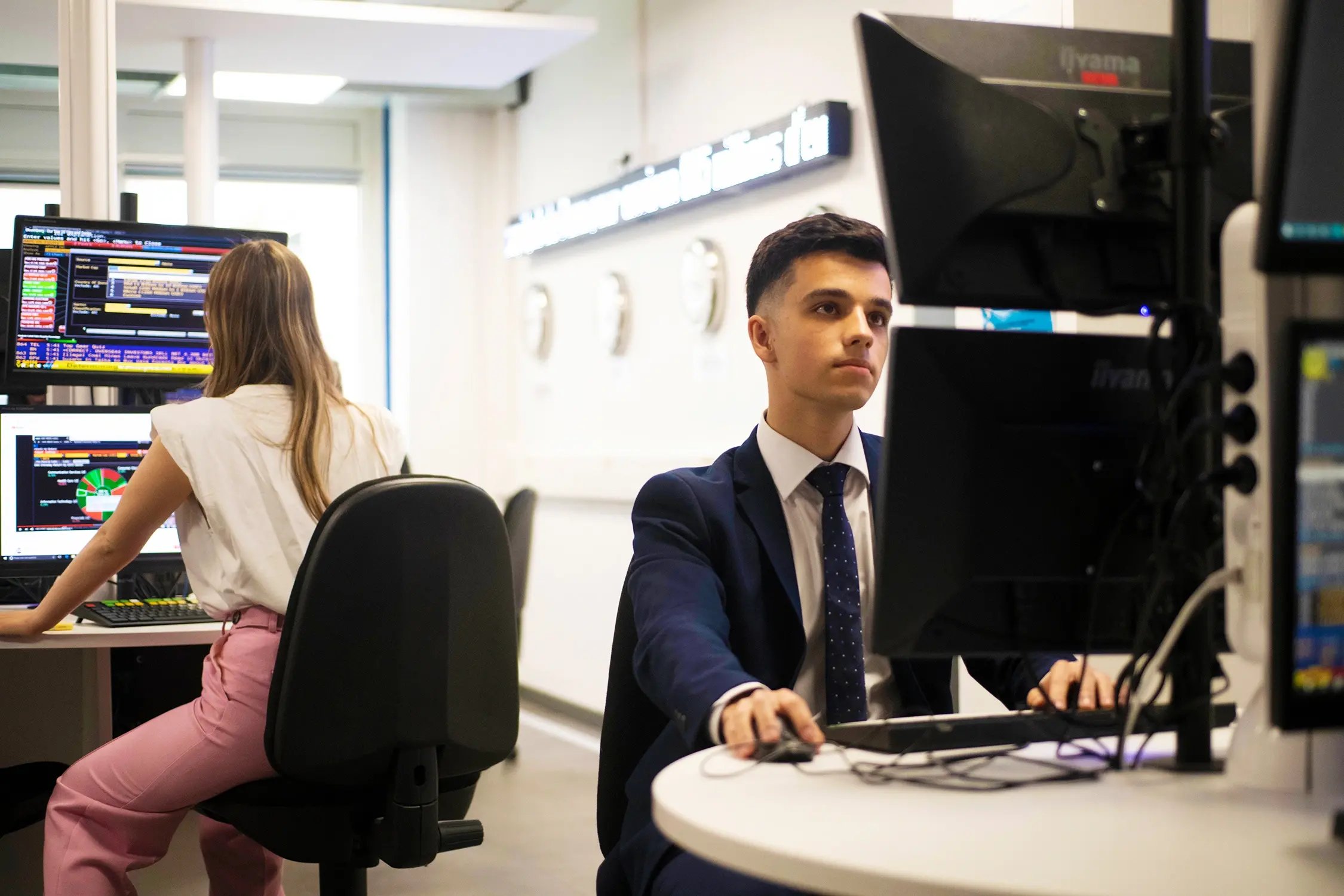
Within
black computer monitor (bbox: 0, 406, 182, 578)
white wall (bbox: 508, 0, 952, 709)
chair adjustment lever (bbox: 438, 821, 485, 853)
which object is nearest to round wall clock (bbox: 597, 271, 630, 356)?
white wall (bbox: 508, 0, 952, 709)

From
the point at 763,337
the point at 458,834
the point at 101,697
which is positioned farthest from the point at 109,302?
the point at 763,337

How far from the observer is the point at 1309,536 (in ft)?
3.23

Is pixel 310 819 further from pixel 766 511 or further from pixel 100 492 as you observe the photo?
pixel 100 492

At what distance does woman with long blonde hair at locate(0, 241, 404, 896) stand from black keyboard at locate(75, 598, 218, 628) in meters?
0.23

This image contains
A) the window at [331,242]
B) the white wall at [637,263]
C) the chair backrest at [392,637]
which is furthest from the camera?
the window at [331,242]

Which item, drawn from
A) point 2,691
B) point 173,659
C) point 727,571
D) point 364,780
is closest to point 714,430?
point 173,659

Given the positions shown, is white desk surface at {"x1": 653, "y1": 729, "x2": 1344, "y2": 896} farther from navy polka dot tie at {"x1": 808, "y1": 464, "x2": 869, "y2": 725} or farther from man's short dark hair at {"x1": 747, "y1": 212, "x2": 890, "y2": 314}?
man's short dark hair at {"x1": 747, "y1": 212, "x2": 890, "y2": 314}

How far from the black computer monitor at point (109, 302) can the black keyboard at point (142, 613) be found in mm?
521

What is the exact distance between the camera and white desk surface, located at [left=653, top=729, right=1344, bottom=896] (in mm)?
893

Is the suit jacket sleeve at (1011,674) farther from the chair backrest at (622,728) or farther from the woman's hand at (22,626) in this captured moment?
the woman's hand at (22,626)

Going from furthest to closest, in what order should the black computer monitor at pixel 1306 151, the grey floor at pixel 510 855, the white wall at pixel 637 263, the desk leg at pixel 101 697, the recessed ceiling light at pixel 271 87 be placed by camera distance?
the recessed ceiling light at pixel 271 87 → the white wall at pixel 637 263 → the grey floor at pixel 510 855 → the desk leg at pixel 101 697 → the black computer monitor at pixel 1306 151

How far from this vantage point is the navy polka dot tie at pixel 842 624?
1.56m

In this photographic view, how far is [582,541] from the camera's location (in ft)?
19.5

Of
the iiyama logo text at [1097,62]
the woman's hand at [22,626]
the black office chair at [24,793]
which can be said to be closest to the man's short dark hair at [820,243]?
the iiyama logo text at [1097,62]
